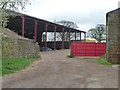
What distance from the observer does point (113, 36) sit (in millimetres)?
25156

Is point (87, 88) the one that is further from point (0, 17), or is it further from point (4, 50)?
point (4, 50)

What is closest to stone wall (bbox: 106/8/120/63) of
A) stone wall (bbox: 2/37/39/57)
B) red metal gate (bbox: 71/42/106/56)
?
stone wall (bbox: 2/37/39/57)

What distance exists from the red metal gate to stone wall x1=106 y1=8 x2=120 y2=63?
13.7 metres

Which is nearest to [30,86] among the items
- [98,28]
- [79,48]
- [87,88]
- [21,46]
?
[87,88]

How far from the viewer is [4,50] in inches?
913

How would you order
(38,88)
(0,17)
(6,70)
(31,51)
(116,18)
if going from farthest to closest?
(31,51)
(116,18)
(0,17)
(6,70)
(38,88)

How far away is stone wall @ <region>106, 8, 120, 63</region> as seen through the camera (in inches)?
974

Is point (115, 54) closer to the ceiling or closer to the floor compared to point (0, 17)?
closer to the floor

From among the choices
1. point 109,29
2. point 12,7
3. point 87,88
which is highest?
point 12,7

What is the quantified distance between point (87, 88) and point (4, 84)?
3343 millimetres

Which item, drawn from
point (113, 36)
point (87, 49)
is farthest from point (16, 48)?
point (87, 49)

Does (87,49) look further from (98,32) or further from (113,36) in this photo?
(98,32)

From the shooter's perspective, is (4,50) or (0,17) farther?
(4,50)

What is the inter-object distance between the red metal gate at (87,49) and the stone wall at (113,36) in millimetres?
13659
